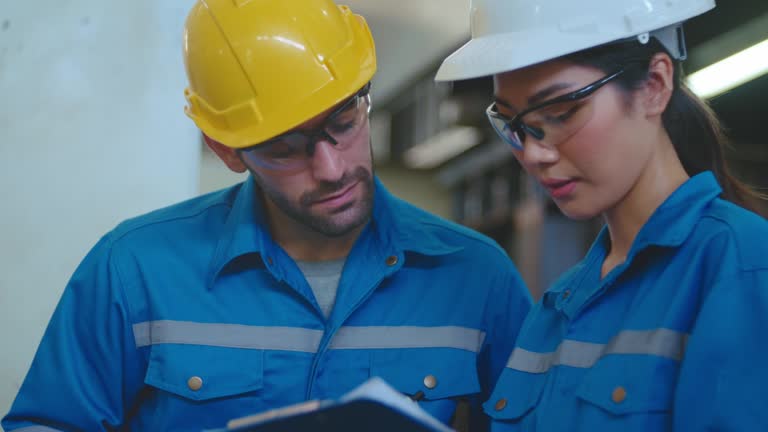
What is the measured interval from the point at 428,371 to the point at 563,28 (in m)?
0.99

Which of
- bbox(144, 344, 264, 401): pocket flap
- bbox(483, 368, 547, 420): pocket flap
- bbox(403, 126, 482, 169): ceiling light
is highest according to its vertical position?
bbox(483, 368, 547, 420): pocket flap

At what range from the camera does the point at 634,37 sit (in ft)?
5.26

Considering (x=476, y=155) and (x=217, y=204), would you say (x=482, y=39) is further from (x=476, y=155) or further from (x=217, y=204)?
(x=476, y=155)

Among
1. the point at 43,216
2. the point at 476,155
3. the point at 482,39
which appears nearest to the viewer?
the point at 482,39

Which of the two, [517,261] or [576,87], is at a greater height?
[576,87]

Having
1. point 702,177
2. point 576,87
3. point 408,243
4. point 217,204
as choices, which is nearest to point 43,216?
point 217,204

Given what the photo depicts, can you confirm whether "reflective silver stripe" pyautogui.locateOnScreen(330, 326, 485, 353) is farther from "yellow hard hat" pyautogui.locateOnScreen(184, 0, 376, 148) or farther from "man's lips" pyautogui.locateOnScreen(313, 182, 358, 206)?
"yellow hard hat" pyautogui.locateOnScreen(184, 0, 376, 148)

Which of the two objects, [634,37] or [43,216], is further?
[43,216]

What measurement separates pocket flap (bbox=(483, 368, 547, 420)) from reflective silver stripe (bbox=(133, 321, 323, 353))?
1.69 ft

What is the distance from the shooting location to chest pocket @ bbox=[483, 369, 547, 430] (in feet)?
5.82

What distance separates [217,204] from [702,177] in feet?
4.64

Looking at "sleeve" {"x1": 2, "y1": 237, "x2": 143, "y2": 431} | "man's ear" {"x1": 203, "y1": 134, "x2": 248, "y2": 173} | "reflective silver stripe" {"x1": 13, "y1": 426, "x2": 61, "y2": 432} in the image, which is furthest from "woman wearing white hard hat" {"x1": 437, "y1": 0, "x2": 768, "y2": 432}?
"reflective silver stripe" {"x1": 13, "y1": 426, "x2": 61, "y2": 432}

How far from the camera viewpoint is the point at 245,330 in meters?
2.20

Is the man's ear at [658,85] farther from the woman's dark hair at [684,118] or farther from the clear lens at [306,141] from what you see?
the clear lens at [306,141]
